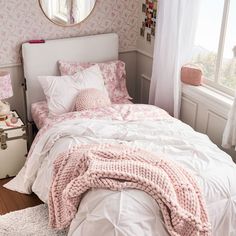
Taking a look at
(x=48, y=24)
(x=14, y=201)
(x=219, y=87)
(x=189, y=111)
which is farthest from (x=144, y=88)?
(x=14, y=201)

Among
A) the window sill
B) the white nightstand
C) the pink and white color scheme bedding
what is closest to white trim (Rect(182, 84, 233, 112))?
the window sill

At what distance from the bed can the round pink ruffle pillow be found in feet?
0.25

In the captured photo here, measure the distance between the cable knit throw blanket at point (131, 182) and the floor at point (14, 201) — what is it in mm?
624

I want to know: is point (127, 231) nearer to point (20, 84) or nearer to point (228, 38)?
point (228, 38)

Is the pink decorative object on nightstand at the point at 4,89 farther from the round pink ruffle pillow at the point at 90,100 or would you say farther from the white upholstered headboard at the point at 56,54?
the round pink ruffle pillow at the point at 90,100

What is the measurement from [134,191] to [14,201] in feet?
4.43

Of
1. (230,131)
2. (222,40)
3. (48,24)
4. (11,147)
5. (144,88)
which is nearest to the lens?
(230,131)

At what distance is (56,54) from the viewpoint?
3.52 metres

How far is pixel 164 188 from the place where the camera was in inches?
77.8

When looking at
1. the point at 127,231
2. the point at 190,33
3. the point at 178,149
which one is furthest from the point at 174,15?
the point at 127,231

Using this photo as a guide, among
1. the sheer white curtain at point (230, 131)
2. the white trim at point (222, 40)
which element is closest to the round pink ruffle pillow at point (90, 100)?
the white trim at point (222, 40)

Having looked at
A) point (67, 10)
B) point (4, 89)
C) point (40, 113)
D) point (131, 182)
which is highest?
point (67, 10)

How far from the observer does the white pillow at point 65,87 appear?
327 centimetres

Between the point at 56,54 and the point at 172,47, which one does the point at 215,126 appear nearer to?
the point at 172,47
